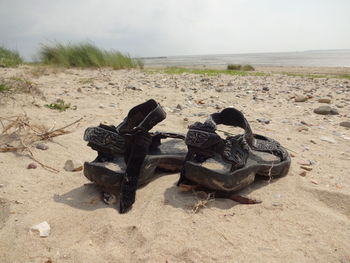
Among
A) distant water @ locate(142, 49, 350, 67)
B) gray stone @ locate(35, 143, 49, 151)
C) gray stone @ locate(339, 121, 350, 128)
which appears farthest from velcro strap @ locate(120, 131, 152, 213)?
distant water @ locate(142, 49, 350, 67)

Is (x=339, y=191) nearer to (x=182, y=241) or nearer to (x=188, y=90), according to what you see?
(x=182, y=241)

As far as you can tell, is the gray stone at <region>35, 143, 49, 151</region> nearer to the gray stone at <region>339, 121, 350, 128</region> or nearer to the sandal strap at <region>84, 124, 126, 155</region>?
the sandal strap at <region>84, 124, 126, 155</region>

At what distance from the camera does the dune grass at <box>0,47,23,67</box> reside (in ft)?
32.9

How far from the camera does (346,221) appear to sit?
5.52ft

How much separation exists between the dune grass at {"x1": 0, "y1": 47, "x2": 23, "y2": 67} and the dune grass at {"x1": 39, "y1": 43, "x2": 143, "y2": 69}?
92 cm

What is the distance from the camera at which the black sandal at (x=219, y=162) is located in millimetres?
1851

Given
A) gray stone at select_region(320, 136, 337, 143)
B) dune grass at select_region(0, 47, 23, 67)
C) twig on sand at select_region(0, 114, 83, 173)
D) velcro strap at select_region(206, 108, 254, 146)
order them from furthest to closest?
dune grass at select_region(0, 47, 23, 67)
gray stone at select_region(320, 136, 337, 143)
twig on sand at select_region(0, 114, 83, 173)
velcro strap at select_region(206, 108, 254, 146)

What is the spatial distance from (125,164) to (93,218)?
19.3 inches

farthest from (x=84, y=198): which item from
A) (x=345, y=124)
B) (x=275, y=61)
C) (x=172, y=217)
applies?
(x=275, y=61)

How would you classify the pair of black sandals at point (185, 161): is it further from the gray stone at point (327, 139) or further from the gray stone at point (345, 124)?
the gray stone at point (345, 124)

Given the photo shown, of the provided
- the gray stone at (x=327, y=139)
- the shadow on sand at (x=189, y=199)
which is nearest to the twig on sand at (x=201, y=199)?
the shadow on sand at (x=189, y=199)

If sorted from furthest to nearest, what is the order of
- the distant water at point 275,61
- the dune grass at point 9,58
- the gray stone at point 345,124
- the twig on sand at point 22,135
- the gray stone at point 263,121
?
the distant water at point 275,61 < the dune grass at point 9,58 < the gray stone at point 263,121 < the gray stone at point 345,124 < the twig on sand at point 22,135

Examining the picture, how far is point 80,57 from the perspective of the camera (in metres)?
11.8

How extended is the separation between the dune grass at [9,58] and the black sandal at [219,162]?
991 centimetres
